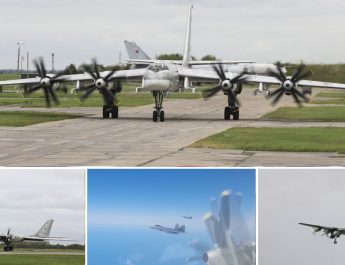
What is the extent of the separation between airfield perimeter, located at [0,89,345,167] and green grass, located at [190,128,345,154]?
1064 millimetres

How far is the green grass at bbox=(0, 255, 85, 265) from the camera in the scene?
1459cm

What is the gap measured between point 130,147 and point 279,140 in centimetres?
653

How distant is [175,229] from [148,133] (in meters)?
25.3

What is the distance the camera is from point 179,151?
30.5 meters

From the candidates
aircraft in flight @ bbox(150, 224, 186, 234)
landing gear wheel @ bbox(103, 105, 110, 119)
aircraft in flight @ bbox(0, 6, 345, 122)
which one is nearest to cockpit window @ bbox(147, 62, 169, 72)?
aircraft in flight @ bbox(0, 6, 345, 122)

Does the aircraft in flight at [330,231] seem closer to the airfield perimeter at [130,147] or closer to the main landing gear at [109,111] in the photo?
the airfield perimeter at [130,147]

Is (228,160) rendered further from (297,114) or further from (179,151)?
(297,114)

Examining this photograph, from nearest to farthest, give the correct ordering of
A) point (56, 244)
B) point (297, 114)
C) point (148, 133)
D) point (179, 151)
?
point (56, 244)
point (179, 151)
point (148, 133)
point (297, 114)

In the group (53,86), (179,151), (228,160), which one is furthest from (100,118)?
(228,160)

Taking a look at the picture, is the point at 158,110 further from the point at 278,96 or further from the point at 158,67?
the point at 278,96

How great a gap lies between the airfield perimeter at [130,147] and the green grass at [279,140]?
106cm

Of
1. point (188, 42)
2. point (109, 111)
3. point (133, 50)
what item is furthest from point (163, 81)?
point (133, 50)

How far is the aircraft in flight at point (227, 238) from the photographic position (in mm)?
14211

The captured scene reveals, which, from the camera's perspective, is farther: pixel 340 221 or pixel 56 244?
pixel 56 244
